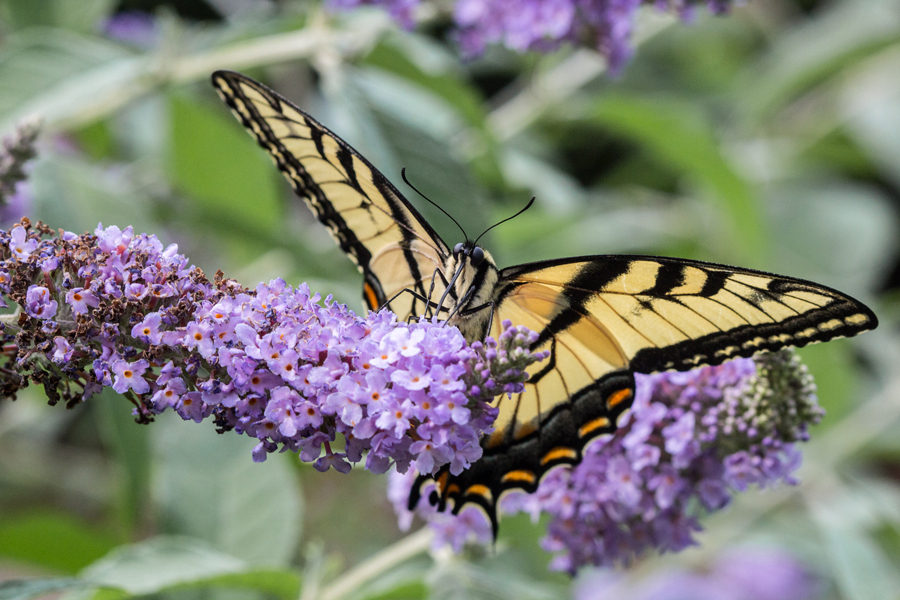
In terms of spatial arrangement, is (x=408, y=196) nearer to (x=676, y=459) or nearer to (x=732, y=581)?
(x=676, y=459)

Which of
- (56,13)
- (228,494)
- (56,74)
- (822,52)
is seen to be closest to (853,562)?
(228,494)

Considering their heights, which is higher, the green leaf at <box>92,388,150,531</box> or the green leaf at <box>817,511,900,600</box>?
the green leaf at <box>92,388,150,531</box>

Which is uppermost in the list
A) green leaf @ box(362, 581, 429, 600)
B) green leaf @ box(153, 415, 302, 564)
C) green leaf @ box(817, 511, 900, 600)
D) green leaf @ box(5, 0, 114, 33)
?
green leaf @ box(5, 0, 114, 33)

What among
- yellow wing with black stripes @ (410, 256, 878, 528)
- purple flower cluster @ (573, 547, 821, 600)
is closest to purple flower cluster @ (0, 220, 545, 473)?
yellow wing with black stripes @ (410, 256, 878, 528)

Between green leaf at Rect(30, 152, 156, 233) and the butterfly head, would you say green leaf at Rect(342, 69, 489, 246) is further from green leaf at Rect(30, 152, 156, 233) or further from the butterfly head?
green leaf at Rect(30, 152, 156, 233)

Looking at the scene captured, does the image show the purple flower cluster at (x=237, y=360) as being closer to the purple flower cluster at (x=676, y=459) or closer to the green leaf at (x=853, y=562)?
the purple flower cluster at (x=676, y=459)

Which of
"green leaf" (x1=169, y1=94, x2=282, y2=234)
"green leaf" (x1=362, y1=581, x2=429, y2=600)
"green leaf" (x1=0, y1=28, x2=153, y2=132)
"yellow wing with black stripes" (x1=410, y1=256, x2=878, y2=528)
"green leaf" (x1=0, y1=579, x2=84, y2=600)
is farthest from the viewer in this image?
"green leaf" (x1=169, y1=94, x2=282, y2=234)
